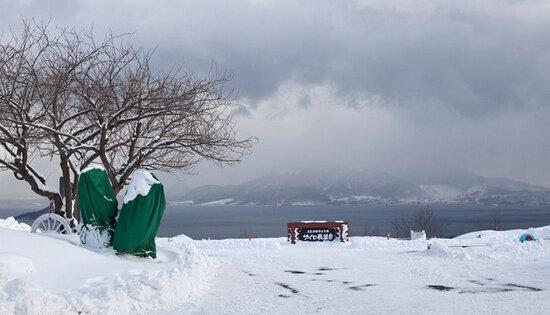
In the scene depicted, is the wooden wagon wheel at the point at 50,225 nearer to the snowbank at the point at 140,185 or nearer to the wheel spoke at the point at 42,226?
the wheel spoke at the point at 42,226

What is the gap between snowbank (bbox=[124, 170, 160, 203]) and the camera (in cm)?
1246

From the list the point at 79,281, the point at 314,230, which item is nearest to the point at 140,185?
the point at 79,281

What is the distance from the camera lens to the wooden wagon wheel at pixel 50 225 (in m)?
14.3

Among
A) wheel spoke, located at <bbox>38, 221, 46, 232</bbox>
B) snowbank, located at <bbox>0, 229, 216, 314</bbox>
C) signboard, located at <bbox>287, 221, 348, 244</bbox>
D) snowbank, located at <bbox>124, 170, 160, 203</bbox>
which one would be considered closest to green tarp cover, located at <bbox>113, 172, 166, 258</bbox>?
snowbank, located at <bbox>124, 170, 160, 203</bbox>

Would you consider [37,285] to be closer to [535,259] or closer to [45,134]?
[45,134]

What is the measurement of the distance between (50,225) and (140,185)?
14.3 ft

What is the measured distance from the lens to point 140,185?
41.3 ft

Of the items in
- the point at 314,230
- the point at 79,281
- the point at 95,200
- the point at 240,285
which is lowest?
the point at 240,285

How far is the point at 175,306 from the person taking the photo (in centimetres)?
909

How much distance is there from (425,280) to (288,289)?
119 inches

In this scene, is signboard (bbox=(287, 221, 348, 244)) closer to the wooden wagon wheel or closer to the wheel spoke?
the wooden wagon wheel

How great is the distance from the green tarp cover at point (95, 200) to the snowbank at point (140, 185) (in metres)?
0.50

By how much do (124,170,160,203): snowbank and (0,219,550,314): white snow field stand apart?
51.2 inches

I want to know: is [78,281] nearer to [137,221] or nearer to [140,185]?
[137,221]
